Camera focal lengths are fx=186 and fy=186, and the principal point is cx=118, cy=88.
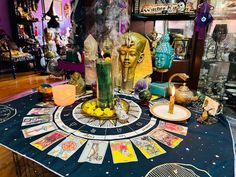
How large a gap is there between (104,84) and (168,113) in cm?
40

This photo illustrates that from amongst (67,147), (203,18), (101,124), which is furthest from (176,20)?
(67,147)

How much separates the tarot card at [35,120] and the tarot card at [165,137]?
0.56 meters

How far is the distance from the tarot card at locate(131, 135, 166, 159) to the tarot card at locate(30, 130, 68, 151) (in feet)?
1.11

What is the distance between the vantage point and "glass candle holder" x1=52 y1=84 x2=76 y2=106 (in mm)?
1168

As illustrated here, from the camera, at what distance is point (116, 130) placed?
912 millimetres

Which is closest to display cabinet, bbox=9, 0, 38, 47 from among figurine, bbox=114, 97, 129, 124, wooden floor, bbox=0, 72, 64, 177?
wooden floor, bbox=0, 72, 64, 177

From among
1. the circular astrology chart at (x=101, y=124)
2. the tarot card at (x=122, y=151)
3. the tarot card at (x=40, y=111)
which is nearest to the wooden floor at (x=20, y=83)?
the tarot card at (x=40, y=111)

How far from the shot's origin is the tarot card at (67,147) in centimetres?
75

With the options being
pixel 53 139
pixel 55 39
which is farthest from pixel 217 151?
pixel 55 39

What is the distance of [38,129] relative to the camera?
3.05ft

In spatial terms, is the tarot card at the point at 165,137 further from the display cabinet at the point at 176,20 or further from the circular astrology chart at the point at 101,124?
the display cabinet at the point at 176,20

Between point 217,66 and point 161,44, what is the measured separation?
98 centimetres

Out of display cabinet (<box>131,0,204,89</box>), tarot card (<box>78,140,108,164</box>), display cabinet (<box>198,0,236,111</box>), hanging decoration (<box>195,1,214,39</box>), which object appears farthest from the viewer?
display cabinet (<box>198,0,236,111</box>)

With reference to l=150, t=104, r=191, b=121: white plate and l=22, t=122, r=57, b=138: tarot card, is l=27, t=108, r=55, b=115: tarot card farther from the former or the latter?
l=150, t=104, r=191, b=121: white plate
